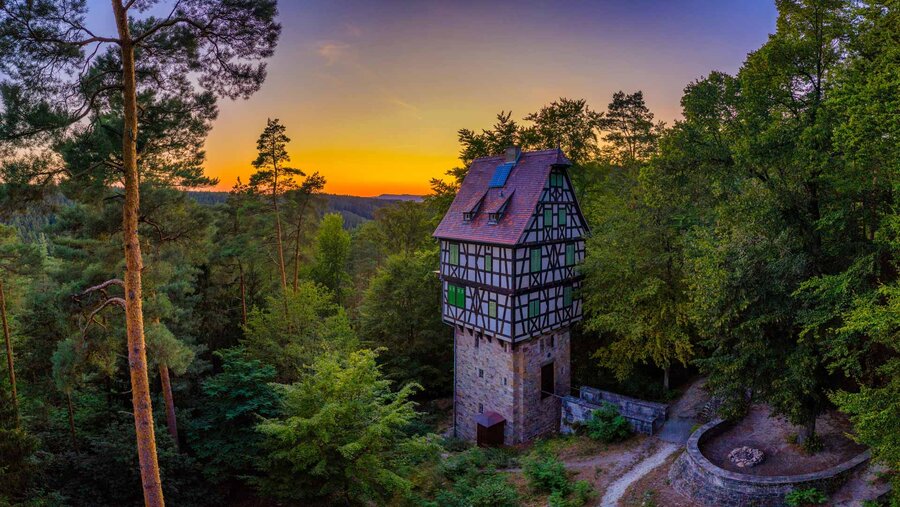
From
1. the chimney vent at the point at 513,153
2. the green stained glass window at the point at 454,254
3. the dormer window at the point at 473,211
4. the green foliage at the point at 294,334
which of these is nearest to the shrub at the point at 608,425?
the green stained glass window at the point at 454,254

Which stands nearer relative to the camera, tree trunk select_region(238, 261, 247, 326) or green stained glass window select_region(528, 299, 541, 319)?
green stained glass window select_region(528, 299, 541, 319)

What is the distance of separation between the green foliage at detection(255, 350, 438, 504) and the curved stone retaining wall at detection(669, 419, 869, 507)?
6460 mm

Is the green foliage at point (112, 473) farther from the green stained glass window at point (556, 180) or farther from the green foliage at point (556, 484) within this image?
the green stained glass window at point (556, 180)

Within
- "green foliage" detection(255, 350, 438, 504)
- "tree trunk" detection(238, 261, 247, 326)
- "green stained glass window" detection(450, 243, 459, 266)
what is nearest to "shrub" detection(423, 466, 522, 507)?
"green foliage" detection(255, 350, 438, 504)

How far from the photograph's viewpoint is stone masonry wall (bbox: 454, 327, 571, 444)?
703 inches

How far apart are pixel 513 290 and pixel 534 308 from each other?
147 centimetres

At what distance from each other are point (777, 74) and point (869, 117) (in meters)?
3.50

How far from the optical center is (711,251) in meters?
11.5

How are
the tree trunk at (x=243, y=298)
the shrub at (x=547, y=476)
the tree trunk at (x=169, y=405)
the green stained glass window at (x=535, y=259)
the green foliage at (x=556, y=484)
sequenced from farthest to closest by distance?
the tree trunk at (x=243, y=298), the green stained glass window at (x=535, y=259), the tree trunk at (x=169, y=405), the shrub at (x=547, y=476), the green foliage at (x=556, y=484)

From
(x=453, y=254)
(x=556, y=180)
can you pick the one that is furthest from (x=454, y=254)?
(x=556, y=180)

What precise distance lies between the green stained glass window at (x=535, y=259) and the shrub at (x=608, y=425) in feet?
18.5

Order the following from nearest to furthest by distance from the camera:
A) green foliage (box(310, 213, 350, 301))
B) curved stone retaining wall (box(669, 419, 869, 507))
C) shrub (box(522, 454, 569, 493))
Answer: curved stone retaining wall (box(669, 419, 869, 507))
shrub (box(522, 454, 569, 493))
green foliage (box(310, 213, 350, 301))

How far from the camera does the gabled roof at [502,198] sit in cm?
1753

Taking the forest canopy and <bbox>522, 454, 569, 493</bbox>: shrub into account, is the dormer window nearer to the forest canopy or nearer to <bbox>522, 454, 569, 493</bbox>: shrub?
the forest canopy
